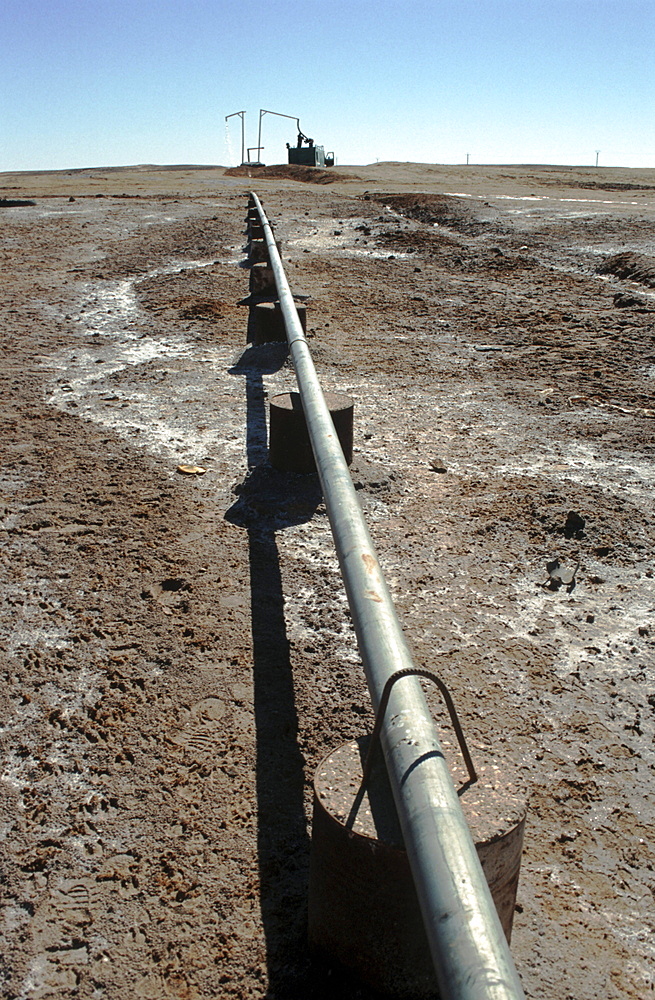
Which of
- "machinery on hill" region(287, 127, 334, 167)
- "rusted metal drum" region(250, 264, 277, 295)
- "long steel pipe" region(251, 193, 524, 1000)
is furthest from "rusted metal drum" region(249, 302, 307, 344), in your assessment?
"machinery on hill" region(287, 127, 334, 167)

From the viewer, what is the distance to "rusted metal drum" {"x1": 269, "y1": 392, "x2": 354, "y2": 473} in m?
4.18

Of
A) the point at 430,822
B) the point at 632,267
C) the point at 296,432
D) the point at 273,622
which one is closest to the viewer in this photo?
the point at 430,822

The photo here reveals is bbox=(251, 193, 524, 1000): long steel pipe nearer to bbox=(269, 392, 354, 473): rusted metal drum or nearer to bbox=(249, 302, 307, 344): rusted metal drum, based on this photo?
bbox=(269, 392, 354, 473): rusted metal drum

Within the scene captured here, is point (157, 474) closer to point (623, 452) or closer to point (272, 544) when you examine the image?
point (272, 544)

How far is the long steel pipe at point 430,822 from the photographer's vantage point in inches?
46.0

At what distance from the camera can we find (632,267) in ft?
28.0

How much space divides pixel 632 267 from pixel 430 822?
831 cm

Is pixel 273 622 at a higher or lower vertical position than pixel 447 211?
lower

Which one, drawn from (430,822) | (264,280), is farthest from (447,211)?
(430,822)

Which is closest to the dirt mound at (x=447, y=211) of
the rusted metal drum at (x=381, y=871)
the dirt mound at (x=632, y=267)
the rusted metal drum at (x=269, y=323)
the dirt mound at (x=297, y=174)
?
the dirt mound at (x=632, y=267)

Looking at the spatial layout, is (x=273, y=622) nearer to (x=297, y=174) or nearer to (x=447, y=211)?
(x=447, y=211)

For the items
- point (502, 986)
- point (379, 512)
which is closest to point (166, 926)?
point (502, 986)

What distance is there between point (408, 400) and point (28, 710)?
3.51 m

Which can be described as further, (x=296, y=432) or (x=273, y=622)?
(x=296, y=432)
